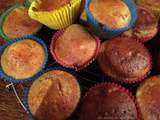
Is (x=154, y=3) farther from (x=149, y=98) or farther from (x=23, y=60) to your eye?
(x=23, y=60)

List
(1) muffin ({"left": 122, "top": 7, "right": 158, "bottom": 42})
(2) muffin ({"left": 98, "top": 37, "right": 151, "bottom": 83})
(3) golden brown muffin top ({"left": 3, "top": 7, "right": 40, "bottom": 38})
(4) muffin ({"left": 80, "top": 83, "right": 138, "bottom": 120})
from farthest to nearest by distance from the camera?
(3) golden brown muffin top ({"left": 3, "top": 7, "right": 40, "bottom": 38}) → (1) muffin ({"left": 122, "top": 7, "right": 158, "bottom": 42}) → (2) muffin ({"left": 98, "top": 37, "right": 151, "bottom": 83}) → (4) muffin ({"left": 80, "top": 83, "right": 138, "bottom": 120})

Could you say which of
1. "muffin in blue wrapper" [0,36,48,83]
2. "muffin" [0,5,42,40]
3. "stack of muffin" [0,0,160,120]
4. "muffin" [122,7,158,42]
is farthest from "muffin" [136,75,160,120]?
"muffin" [0,5,42,40]

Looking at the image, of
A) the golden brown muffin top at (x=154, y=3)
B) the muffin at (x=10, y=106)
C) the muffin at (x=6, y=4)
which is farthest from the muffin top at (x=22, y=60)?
the golden brown muffin top at (x=154, y=3)

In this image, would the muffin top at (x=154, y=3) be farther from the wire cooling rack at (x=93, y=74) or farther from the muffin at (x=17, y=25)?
the muffin at (x=17, y=25)

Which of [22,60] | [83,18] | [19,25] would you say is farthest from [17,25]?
[83,18]

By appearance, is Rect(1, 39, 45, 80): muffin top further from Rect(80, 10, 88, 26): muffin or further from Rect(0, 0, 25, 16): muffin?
Rect(0, 0, 25, 16): muffin

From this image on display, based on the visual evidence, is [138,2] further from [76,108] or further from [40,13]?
[76,108]

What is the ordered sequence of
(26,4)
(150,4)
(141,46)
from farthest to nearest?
(26,4) < (150,4) < (141,46)

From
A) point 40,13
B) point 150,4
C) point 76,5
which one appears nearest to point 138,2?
point 150,4
